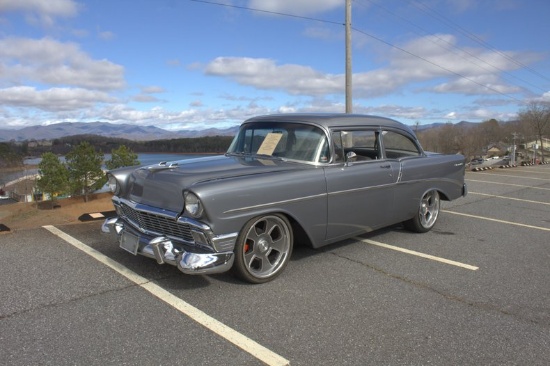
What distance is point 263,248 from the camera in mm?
3562

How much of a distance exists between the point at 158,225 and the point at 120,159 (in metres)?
6.69

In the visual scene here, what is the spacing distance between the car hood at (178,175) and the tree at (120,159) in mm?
5759

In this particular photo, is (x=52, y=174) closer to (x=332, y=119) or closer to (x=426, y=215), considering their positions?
(x=332, y=119)

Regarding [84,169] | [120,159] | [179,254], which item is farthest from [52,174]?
[179,254]

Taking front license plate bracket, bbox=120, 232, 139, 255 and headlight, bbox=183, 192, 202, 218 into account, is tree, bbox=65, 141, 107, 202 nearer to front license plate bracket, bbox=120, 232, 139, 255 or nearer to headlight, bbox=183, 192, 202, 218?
front license plate bracket, bbox=120, 232, 139, 255

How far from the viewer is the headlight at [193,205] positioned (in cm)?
312

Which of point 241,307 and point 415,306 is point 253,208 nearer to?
point 241,307

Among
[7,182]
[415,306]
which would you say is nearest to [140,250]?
[415,306]

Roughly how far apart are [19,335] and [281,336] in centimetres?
176

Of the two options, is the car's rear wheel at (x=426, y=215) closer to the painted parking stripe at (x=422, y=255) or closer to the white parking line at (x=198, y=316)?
the painted parking stripe at (x=422, y=255)

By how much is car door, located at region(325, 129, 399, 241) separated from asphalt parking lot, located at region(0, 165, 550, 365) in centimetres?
41

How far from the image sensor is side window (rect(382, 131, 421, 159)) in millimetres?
5039

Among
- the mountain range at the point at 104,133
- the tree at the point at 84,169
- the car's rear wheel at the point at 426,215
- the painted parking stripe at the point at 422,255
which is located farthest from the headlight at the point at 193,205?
the tree at the point at 84,169

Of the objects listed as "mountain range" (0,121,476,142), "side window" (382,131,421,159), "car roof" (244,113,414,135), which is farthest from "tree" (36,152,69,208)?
"side window" (382,131,421,159)
